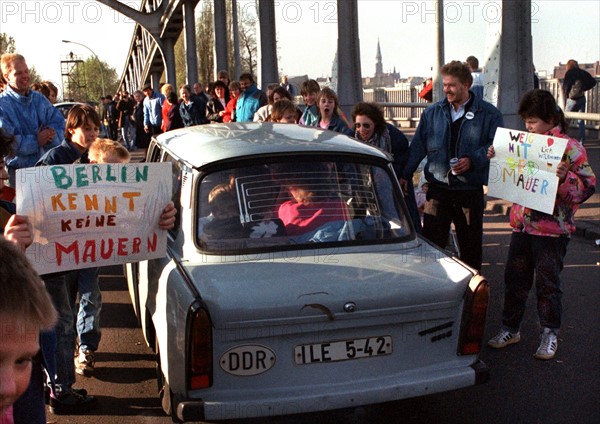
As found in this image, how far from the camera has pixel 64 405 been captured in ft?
17.0

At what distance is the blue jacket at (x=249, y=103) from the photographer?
44.0 feet

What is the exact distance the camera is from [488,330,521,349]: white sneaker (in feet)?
20.6

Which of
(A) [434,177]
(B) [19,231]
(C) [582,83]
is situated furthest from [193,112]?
(B) [19,231]

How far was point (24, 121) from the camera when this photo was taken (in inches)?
302

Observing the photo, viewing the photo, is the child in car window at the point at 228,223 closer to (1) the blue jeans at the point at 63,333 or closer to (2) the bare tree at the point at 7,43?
(1) the blue jeans at the point at 63,333

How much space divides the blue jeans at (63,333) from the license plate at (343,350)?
1.61 m

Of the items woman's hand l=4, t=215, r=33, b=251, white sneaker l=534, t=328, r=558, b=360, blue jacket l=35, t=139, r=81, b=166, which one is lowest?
white sneaker l=534, t=328, r=558, b=360

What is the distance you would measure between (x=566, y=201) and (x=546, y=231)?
0.25 meters

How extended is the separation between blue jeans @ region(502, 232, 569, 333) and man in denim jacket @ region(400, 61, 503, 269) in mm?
621

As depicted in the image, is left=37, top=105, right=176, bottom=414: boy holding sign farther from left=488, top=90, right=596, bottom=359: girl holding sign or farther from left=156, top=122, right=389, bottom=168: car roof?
left=488, top=90, right=596, bottom=359: girl holding sign

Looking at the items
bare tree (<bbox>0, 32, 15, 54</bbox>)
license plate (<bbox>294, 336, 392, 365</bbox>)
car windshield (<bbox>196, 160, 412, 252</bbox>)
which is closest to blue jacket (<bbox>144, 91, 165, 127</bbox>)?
car windshield (<bbox>196, 160, 412, 252</bbox>)

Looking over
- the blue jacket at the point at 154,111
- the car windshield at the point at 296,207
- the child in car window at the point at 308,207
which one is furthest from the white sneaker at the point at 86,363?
the blue jacket at the point at 154,111

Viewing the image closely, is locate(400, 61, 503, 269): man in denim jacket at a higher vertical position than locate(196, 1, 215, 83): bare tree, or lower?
lower

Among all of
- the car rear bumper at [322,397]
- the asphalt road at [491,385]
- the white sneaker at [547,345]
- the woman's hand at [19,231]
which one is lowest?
the asphalt road at [491,385]
